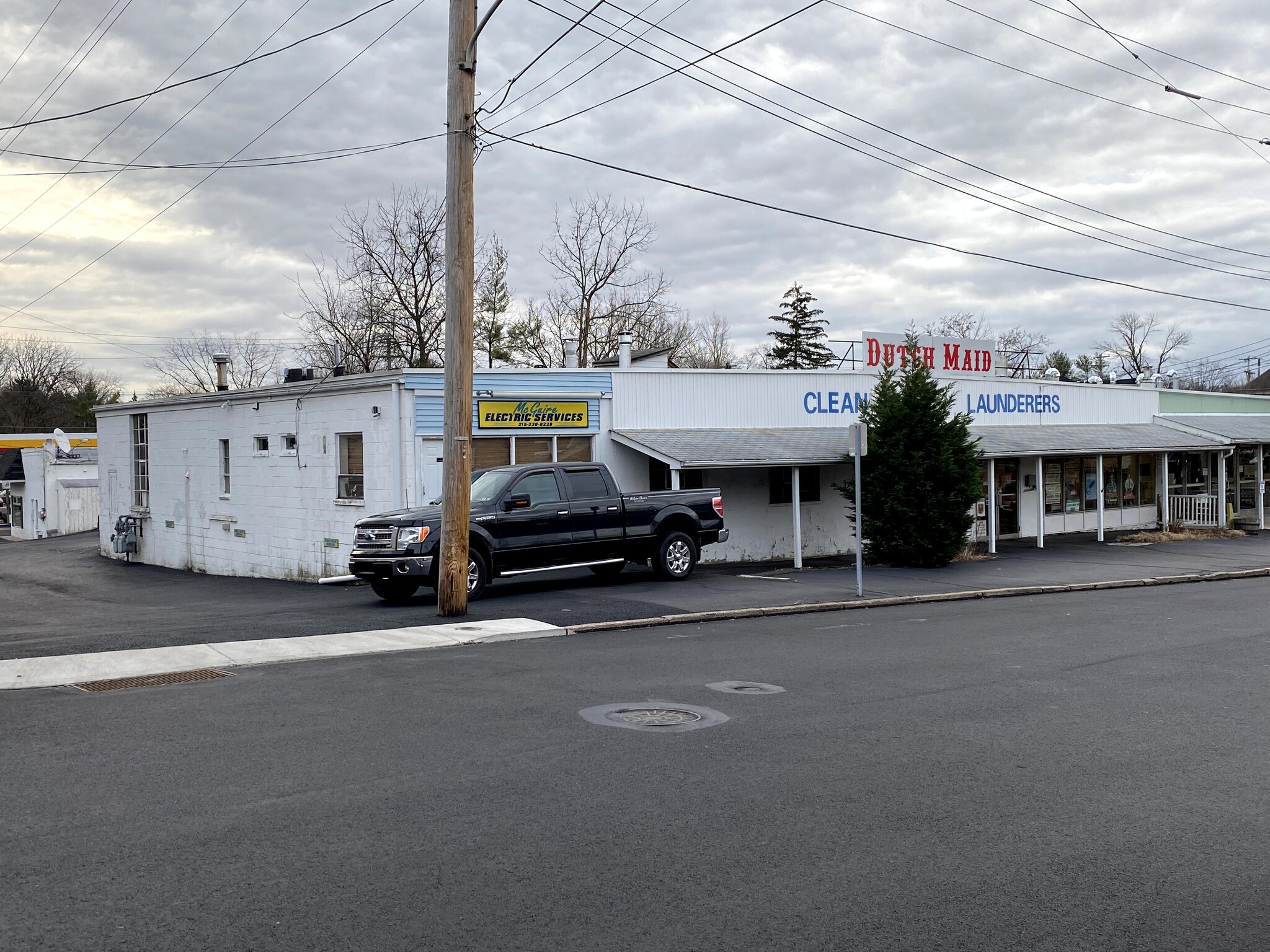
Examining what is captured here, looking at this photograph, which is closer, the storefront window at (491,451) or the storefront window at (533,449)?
the storefront window at (491,451)

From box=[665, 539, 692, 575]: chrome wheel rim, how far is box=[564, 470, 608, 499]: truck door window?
5.49 ft

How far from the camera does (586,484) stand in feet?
61.8

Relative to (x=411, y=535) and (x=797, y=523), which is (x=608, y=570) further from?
(x=797, y=523)

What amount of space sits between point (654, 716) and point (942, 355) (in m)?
24.1

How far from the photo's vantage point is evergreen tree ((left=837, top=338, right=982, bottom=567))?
23.2 m

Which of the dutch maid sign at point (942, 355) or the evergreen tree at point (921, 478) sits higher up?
the dutch maid sign at point (942, 355)

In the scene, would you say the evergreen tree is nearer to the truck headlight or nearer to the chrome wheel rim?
the chrome wheel rim

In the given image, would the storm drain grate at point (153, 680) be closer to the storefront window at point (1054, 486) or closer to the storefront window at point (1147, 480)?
the storefront window at point (1054, 486)

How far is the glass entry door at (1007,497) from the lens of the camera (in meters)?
31.9

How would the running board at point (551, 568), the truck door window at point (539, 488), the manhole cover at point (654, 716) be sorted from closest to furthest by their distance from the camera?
1. the manhole cover at point (654, 716)
2. the running board at point (551, 568)
3. the truck door window at point (539, 488)

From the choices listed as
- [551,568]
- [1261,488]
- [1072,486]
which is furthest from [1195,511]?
[551,568]

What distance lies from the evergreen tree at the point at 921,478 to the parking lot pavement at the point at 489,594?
32.6 inches

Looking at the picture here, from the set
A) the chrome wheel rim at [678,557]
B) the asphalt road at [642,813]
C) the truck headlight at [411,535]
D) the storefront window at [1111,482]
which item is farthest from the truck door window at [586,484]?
the storefront window at [1111,482]

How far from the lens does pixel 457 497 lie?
14938mm
